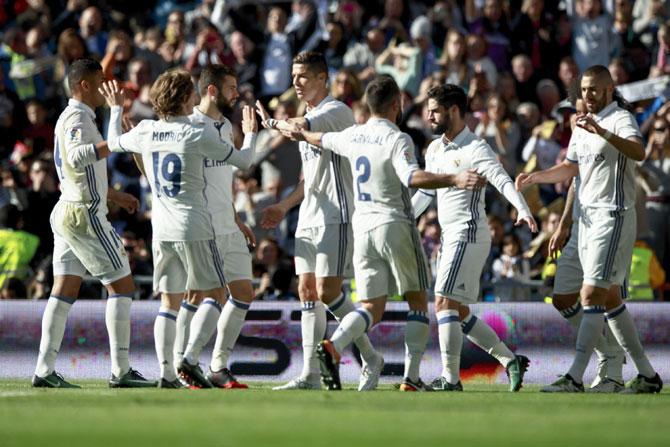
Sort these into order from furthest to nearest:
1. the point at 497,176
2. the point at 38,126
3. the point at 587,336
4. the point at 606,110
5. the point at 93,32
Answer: the point at 93,32 → the point at 38,126 → the point at 606,110 → the point at 587,336 → the point at 497,176

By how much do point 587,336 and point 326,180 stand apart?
96.6 inches

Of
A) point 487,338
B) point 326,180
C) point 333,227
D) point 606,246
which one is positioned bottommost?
point 487,338

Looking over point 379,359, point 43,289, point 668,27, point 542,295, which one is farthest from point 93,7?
point 379,359

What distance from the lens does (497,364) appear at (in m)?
13.9

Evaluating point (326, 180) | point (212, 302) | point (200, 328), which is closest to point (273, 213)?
point (326, 180)

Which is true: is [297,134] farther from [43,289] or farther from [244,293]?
[43,289]

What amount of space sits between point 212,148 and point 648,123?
829cm

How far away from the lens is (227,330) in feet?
40.6

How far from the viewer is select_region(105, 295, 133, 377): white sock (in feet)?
40.5

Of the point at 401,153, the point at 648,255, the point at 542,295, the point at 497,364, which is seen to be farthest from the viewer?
the point at 648,255

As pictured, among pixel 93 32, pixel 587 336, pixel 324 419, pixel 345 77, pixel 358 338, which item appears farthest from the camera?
pixel 93 32

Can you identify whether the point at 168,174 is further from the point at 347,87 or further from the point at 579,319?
the point at 347,87

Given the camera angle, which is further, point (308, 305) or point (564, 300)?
point (564, 300)

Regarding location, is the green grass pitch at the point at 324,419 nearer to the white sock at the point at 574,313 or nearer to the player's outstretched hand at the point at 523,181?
the white sock at the point at 574,313
